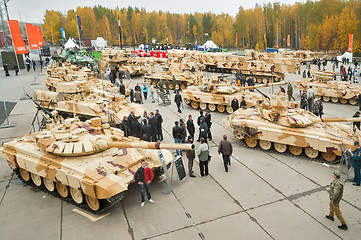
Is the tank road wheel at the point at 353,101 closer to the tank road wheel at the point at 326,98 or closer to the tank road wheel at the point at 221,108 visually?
the tank road wheel at the point at 326,98

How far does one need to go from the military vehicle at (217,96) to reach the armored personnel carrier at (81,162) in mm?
9448

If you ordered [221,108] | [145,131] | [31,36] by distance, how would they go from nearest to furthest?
[145,131] < [221,108] < [31,36]

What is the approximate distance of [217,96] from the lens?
18.8 m

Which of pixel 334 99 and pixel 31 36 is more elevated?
pixel 31 36

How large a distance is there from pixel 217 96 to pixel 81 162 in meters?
11.8

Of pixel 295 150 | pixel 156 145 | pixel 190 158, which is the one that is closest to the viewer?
pixel 156 145

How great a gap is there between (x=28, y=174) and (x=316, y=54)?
2228 inches

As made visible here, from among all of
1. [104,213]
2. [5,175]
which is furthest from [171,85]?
[104,213]

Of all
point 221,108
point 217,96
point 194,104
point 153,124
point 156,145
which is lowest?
point 221,108

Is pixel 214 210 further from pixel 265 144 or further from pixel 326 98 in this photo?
pixel 326 98

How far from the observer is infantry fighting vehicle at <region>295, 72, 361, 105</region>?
66.7 ft

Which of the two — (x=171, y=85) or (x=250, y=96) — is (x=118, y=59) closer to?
(x=171, y=85)

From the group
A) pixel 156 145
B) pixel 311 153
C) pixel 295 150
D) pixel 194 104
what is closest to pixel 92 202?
pixel 156 145

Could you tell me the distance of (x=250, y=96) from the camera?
18.8 m
